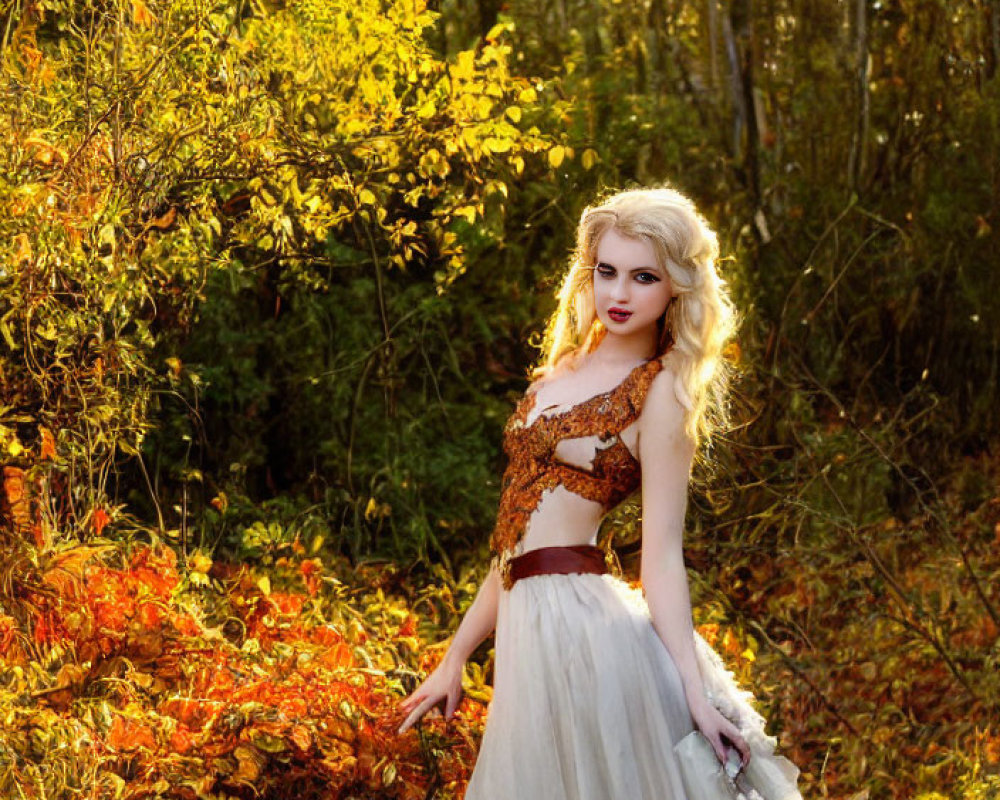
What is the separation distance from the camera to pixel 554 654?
8.81ft

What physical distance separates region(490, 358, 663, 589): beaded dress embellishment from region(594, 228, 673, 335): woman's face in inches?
3.7

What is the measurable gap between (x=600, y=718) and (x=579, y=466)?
1.58 feet

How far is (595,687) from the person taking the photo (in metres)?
2.66

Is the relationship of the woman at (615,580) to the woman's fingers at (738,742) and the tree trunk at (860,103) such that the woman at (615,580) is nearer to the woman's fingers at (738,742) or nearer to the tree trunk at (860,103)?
the woman's fingers at (738,742)

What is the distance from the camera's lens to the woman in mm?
2623

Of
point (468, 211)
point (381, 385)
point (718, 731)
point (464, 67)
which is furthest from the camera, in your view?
point (381, 385)

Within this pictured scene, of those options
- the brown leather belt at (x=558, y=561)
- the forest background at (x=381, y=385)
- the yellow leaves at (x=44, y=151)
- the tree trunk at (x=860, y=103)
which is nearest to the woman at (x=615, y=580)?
the brown leather belt at (x=558, y=561)

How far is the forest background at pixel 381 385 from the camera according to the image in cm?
406

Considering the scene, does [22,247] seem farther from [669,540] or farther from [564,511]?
[669,540]

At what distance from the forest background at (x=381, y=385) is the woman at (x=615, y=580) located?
0.66 metres

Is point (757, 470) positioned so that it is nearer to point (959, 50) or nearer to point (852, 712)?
point (852, 712)

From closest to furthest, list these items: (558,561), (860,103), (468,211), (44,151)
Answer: (558,561)
(44,151)
(468,211)
(860,103)

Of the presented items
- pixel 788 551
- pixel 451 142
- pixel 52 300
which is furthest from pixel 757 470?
pixel 52 300

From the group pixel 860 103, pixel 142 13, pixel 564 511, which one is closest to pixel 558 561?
pixel 564 511
